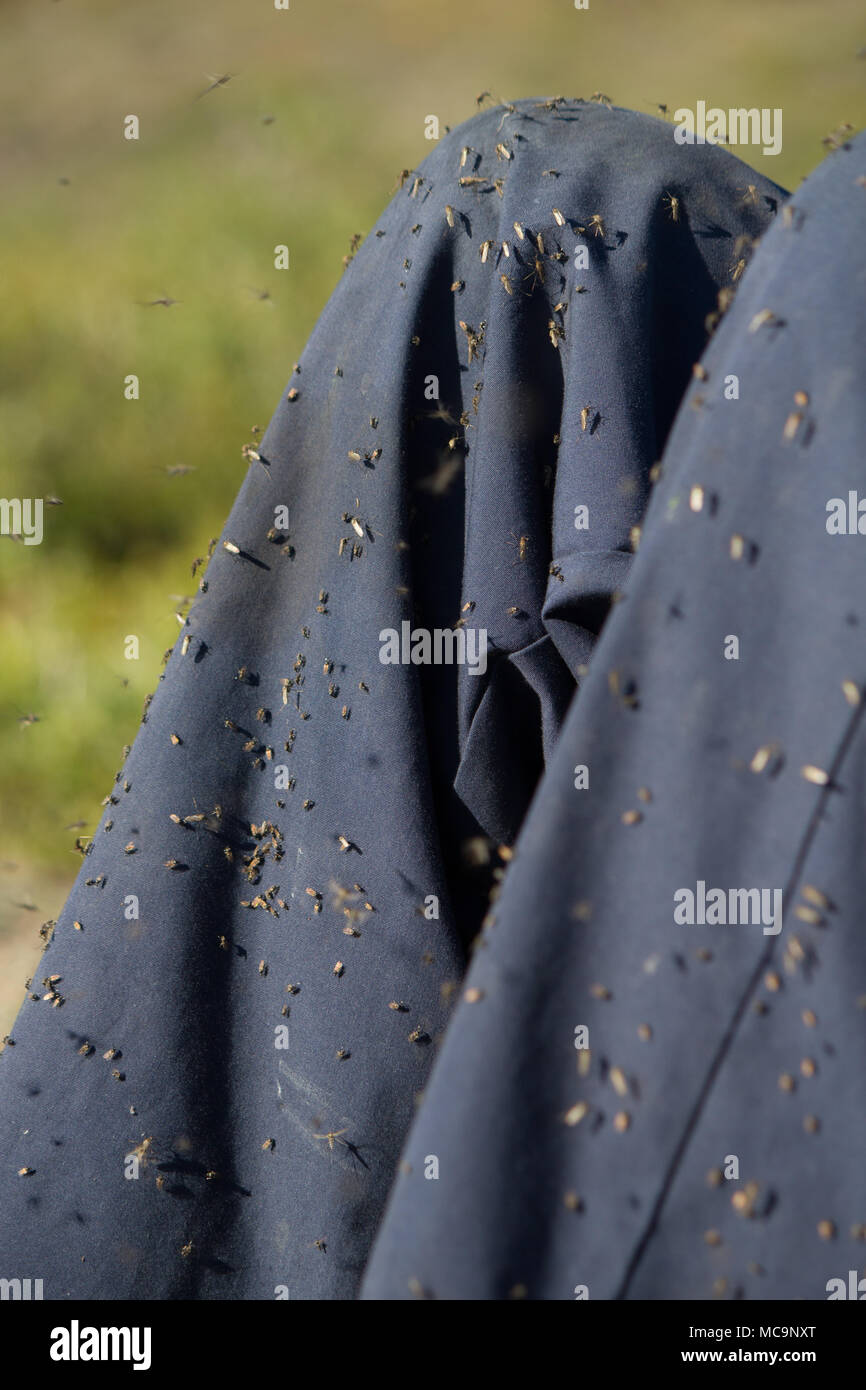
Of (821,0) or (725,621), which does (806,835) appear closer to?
(725,621)

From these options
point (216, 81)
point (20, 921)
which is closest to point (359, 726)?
point (216, 81)

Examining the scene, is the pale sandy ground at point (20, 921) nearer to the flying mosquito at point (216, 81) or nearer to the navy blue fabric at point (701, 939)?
the flying mosquito at point (216, 81)

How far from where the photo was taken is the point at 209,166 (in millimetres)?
5391

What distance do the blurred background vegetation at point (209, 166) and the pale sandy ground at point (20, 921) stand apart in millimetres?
1572

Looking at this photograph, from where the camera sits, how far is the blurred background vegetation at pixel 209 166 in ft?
16.4

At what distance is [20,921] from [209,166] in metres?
3.97

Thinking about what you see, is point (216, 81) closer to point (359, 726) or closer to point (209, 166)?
point (359, 726)

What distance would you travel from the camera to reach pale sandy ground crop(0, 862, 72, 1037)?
290 cm

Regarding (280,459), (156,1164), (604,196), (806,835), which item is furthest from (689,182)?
(156,1164)

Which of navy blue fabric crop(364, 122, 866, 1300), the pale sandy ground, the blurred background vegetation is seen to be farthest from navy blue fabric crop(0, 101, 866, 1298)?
the blurred background vegetation
